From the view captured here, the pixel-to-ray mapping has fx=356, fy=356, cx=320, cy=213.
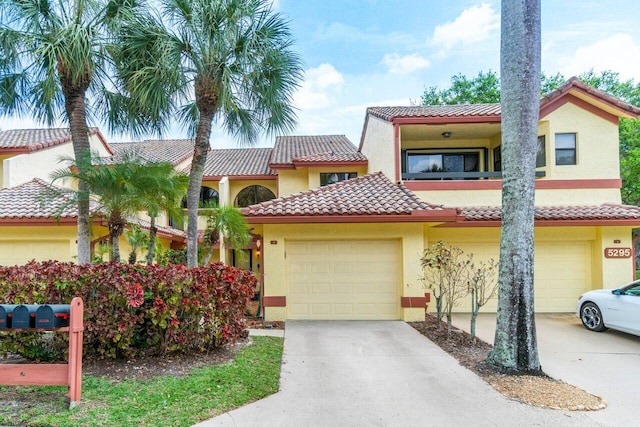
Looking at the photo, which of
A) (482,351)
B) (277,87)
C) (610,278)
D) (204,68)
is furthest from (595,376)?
(204,68)

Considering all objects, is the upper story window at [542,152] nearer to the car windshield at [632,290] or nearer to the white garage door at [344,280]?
the car windshield at [632,290]

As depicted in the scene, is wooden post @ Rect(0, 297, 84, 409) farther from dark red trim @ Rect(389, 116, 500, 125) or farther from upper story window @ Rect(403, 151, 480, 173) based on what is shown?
upper story window @ Rect(403, 151, 480, 173)

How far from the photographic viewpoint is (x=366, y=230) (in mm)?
10352

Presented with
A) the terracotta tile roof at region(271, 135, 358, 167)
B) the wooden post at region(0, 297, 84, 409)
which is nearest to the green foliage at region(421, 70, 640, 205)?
the terracotta tile roof at region(271, 135, 358, 167)

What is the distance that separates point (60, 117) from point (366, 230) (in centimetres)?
842

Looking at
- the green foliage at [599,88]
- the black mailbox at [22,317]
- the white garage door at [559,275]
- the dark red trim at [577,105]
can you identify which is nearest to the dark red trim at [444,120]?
the dark red trim at [577,105]

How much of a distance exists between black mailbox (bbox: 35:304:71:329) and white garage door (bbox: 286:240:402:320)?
623 centimetres

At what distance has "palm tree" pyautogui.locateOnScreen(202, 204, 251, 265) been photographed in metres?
9.74

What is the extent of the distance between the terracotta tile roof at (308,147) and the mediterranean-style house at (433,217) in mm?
4230

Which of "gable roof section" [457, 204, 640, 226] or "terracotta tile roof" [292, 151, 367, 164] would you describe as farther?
"terracotta tile roof" [292, 151, 367, 164]

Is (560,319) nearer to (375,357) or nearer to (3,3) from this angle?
(375,357)

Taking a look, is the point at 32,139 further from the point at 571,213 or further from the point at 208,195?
the point at 571,213

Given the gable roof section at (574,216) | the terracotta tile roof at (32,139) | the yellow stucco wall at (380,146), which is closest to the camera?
the gable roof section at (574,216)

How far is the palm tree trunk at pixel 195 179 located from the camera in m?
7.96
